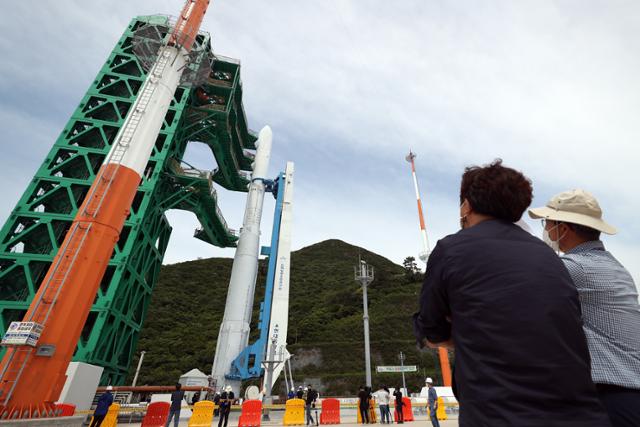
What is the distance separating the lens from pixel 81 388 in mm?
15812

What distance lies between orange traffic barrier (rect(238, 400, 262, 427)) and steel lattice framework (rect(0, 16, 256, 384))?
9267 mm

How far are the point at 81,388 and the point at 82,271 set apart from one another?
27.2 ft

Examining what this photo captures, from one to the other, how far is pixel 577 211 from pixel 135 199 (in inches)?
916

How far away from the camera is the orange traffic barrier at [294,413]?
14375mm

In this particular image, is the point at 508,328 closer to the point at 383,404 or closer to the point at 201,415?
the point at 383,404

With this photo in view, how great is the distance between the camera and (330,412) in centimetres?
1485

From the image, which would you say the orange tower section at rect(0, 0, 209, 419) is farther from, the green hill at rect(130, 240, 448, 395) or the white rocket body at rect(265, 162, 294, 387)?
the green hill at rect(130, 240, 448, 395)

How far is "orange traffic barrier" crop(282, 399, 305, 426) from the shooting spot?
47.2 feet

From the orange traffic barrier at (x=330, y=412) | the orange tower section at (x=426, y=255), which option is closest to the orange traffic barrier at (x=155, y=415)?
the orange traffic barrier at (x=330, y=412)

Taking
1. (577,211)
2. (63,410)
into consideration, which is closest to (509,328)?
(577,211)

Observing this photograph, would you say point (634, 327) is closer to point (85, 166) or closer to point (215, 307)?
point (85, 166)

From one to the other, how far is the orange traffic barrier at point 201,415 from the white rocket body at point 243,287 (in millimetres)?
7005

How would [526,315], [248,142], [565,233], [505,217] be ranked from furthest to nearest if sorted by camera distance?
[248,142], [565,233], [505,217], [526,315]

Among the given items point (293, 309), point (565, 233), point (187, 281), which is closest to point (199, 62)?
point (565, 233)
